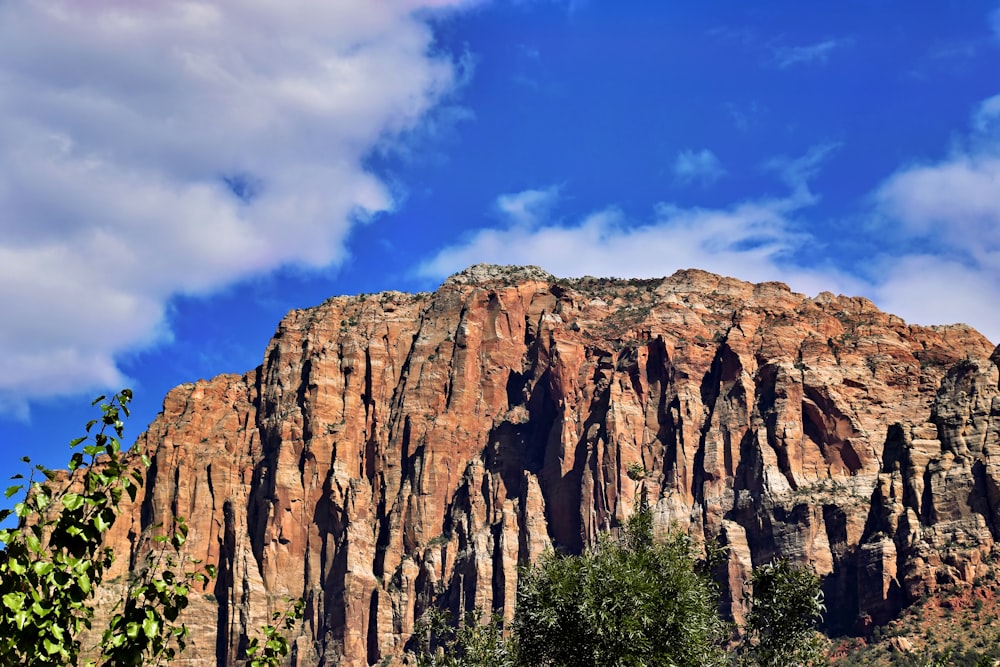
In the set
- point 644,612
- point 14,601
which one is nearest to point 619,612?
point 644,612

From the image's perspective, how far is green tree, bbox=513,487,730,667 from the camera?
34.2 meters

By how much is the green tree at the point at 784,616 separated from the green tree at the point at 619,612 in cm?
124

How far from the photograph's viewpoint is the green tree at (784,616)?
3816 cm

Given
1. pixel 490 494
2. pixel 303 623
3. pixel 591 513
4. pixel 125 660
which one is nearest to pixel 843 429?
pixel 591 513

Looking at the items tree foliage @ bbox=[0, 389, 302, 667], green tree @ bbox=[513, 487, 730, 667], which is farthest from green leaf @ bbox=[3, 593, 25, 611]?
green tree @ bbox=[513, 487, 730, 667]

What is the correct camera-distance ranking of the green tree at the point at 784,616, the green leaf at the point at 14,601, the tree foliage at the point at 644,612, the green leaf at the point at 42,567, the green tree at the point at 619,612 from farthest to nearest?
the green tree at the point at 784,616 → the tree foliage at the point at 644,612 → the green tree at the point at 619,612 → the green leaf at the point at 42,567 → the green leaf at the point at 14,601

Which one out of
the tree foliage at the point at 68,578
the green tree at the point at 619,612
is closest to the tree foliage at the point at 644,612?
the green tree at the point at 619,612

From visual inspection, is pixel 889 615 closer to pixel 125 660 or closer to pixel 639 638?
pixel 639 638

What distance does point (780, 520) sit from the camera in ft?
573

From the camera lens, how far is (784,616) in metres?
38.4

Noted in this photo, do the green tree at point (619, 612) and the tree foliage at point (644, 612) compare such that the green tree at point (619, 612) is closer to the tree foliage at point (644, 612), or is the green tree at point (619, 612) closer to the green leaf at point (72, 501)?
the tree foliage at point (644, 612)

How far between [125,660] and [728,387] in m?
182

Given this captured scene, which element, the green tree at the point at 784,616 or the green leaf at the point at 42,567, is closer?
the green leaf at the point at 42,567

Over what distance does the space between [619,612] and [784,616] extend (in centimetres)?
624
